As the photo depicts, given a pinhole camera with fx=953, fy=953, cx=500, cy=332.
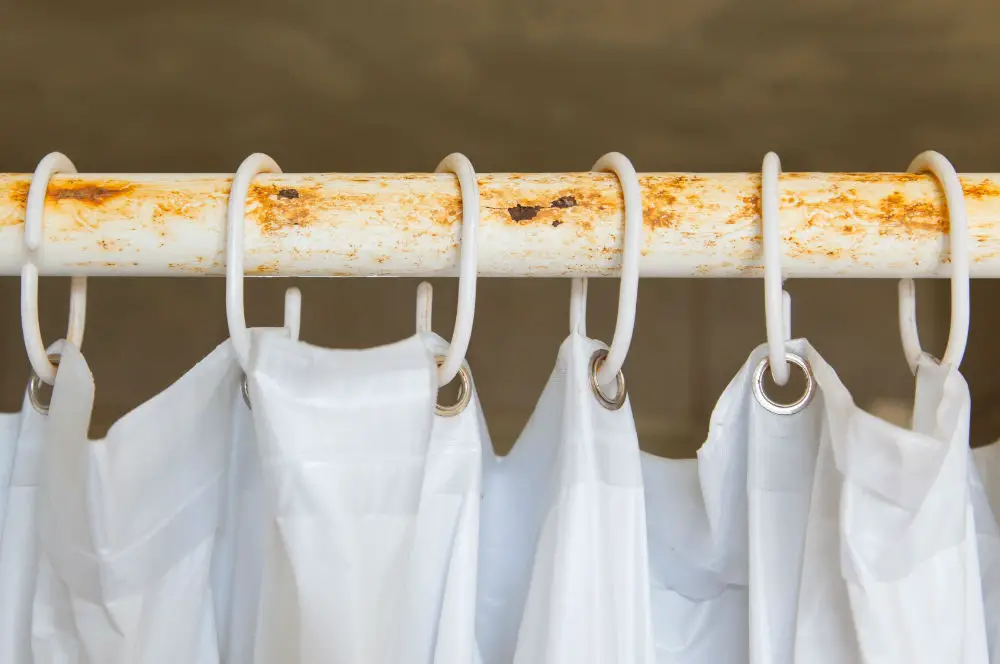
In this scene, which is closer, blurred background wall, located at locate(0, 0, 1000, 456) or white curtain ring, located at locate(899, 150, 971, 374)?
white curtain ring, located at locate(899, 150, 971, 374)

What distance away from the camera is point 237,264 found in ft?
1.15

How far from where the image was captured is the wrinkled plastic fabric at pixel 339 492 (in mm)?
344

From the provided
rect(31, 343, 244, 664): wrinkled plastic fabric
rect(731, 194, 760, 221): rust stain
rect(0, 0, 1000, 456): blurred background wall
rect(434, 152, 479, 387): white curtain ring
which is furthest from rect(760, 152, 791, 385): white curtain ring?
rect(0, 0, 1000, 456): blurred background wall

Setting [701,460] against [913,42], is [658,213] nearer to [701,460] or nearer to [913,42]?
[701,460]

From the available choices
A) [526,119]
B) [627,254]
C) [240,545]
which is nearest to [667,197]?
[627,254]

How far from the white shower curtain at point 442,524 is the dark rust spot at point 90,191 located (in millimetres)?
62

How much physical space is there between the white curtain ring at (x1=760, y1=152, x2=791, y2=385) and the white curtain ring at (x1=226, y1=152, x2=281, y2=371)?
0.19 metres

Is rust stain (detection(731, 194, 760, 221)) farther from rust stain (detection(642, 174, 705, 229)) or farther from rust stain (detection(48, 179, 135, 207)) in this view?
rust stain (detection(48, 179, 135, 207))

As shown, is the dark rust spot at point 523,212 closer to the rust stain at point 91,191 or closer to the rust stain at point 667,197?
the rust stain at point 667,197

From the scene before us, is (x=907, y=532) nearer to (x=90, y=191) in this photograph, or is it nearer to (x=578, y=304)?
(x=578, y=304)

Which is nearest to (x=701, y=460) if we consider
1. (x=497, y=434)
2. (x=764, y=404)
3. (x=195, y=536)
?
(x=764, y=404)

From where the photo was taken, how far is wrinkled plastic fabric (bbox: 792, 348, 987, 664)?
1.17 feet

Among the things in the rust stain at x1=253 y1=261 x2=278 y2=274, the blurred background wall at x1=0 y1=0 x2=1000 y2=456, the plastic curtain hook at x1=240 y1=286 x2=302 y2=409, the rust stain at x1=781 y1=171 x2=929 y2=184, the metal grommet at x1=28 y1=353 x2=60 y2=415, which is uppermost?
the blurred background wall at x1=0 y1=0 x2=1000 y2=456

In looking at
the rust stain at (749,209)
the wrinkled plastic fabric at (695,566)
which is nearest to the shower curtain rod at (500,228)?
the rust stain at (749,209)
